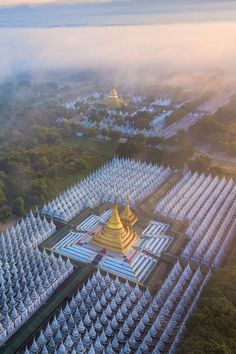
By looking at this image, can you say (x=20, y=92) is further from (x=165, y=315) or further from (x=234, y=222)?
(x=165, y=315)

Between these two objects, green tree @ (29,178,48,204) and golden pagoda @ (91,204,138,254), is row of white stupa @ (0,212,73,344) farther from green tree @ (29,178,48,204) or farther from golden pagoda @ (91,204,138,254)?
green tree @ (29,178,48,204)

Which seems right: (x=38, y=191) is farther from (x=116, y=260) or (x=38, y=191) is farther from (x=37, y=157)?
(x=116, y=260)

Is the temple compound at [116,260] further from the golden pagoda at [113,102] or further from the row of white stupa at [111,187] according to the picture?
the golden pagoda at [113,102]

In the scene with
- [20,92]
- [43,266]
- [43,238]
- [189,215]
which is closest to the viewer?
[43,266]

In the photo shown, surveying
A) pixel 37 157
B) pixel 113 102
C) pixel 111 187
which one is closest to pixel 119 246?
pixel 111 187

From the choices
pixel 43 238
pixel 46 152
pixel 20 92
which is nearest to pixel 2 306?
pixel 43 238

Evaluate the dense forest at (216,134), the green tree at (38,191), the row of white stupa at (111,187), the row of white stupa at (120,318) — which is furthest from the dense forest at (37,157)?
the row of white stupa at (120,318)
